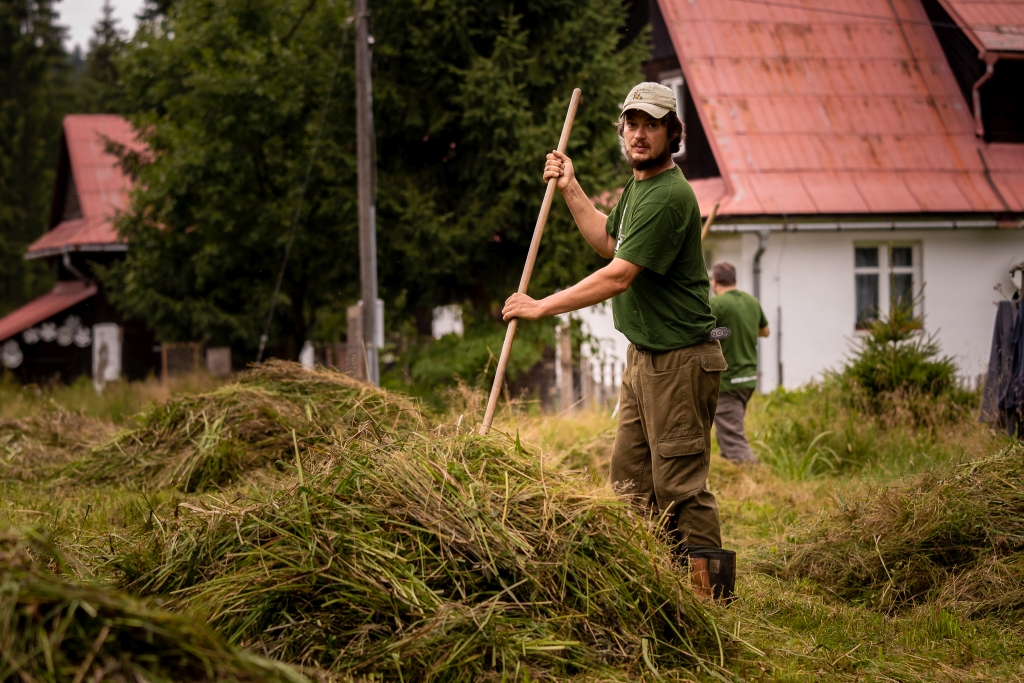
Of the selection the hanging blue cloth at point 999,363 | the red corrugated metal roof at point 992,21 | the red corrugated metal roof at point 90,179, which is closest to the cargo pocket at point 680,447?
the hanging blue cloth at point 999,363

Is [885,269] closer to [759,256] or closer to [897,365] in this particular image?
[759,256]

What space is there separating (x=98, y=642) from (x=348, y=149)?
473 inches

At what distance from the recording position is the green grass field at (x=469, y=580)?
2.07 meters

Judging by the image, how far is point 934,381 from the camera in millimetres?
8578

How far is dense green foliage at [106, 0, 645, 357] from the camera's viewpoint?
12.3 metres

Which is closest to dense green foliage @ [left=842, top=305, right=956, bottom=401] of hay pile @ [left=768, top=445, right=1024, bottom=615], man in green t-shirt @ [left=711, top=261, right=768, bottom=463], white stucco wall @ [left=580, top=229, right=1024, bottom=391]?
man in green t-shirt @ [left=711, top=261, right=768, bottom=463]

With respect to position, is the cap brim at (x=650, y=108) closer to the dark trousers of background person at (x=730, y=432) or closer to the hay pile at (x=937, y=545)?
the hay pile at (x=937, y=545)

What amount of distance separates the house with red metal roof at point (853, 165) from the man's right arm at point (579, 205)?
10793 mm

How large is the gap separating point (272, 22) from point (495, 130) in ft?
16.7

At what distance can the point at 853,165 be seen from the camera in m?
15.9

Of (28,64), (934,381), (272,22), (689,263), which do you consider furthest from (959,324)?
(28,64)

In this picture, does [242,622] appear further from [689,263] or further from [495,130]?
[495,130]

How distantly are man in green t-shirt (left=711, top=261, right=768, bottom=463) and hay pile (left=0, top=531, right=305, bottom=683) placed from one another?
6.27m

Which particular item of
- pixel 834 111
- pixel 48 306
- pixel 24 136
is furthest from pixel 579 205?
pixel 24 136
